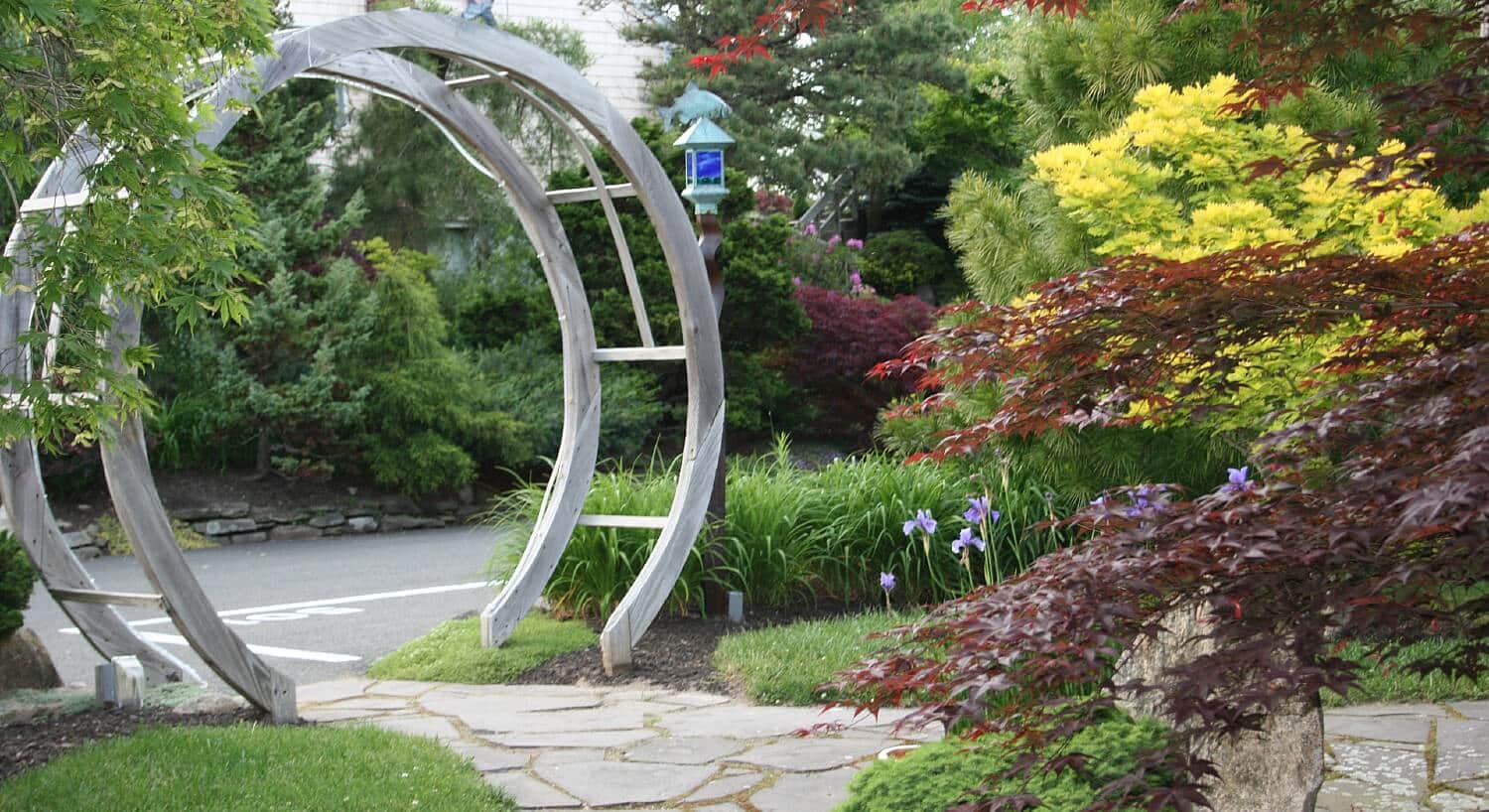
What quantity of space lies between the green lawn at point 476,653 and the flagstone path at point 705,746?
0.30 meters

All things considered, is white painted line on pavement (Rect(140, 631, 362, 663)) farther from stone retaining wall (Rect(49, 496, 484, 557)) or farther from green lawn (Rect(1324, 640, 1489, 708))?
stone retaining wall (Rect(49, 496, 484, 557))

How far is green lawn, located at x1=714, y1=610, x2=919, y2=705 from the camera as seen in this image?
523 cm

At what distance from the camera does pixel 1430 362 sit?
2367mm

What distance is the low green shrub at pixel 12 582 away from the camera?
4613mm

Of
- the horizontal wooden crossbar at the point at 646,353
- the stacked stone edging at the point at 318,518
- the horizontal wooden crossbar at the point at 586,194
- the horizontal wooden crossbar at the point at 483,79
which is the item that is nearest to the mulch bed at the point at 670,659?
the horizontal wooden crossbar at the point at 646,353

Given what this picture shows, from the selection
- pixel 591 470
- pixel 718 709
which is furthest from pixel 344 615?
pixel 718 709

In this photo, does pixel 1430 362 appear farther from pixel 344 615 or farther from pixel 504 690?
pixel 344 615

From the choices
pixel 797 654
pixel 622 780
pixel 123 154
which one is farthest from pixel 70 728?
pixel 797 654

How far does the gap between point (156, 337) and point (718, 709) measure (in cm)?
937

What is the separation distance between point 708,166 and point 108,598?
374cm

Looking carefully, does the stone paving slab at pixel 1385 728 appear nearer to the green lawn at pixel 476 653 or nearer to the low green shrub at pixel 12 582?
the green lawn at pixel 476 653

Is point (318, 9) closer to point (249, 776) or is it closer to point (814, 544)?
point (814, 544)

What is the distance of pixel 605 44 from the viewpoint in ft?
64.6

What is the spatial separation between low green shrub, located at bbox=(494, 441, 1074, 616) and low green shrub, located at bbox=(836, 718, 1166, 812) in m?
3.33
